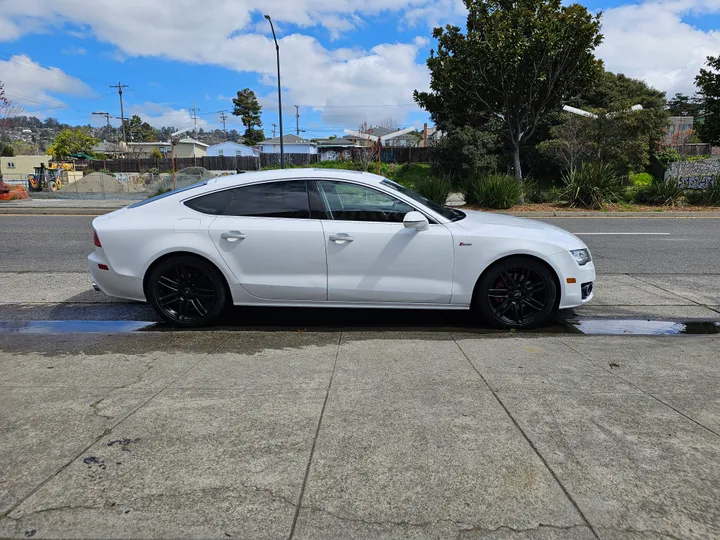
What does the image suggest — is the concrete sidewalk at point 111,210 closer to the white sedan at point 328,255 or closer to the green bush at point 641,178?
the white sedan at point 328,255

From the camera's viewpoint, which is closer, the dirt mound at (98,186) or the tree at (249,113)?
the dirt mound at (98,186)

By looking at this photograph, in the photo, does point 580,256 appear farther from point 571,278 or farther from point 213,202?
point 213,202

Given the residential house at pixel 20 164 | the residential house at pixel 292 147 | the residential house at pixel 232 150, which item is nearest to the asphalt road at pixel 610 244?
the residential house at pixel 20 164

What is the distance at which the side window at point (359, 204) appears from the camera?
5078 millimetres

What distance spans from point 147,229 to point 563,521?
4.32 metres

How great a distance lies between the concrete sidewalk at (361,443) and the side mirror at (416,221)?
1170 mm

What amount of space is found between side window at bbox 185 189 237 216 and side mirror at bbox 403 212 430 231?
1744mm

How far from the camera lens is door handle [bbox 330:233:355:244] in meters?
4.95

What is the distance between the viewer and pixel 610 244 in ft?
34.8

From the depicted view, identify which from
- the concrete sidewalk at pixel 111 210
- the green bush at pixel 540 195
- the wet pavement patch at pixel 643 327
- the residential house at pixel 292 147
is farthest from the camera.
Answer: the residential house at pixel 292 147

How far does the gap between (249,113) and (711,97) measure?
7544cm

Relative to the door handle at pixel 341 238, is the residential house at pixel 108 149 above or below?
above

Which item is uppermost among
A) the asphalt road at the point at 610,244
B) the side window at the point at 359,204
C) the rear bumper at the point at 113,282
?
the side window at the point at 359,204

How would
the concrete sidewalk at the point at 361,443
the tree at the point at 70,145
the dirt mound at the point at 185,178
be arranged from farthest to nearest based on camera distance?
1. the tree at the point at 70,145
2. the dirt mound at the point at 185,178
3. the concrete sidewalk at the point at 361,443
